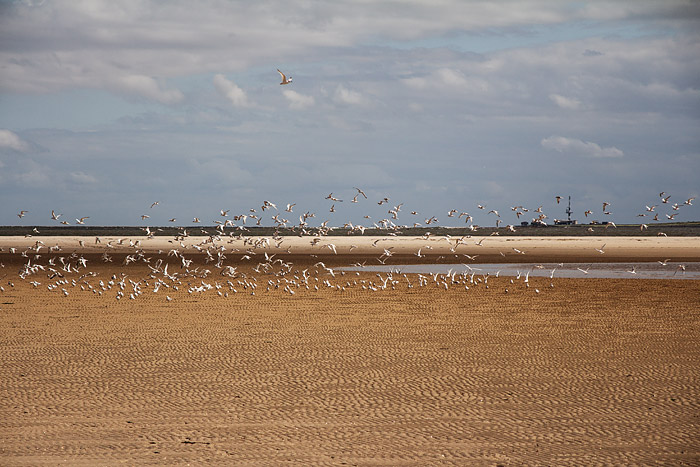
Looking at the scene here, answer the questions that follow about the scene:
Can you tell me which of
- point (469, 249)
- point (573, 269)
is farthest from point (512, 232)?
point (573, 269)

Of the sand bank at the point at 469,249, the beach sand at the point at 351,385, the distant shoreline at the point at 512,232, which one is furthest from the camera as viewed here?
the distant shoreline at the point at 512,232

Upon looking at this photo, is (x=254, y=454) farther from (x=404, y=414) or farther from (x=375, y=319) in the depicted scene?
(x=375, y=319)

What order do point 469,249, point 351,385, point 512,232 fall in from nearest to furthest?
point 351,385 < point 469,249 < point 512,232

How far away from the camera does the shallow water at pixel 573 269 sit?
35.7 m

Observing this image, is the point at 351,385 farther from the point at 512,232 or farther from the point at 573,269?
the point at 512,232

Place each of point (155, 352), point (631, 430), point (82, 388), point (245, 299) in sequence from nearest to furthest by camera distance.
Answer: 1. point (631, 430)
2. point (82, 388)
3. point (155, 352)
4. point (245, 299)

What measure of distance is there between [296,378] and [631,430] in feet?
17.5

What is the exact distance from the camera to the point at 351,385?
11938 millimetres

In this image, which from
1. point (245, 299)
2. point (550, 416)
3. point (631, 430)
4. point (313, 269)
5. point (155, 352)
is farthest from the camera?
point (313, 269)

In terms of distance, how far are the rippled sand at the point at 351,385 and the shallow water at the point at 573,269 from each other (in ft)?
44.2

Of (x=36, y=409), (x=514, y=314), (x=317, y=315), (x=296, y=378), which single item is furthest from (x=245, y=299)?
(x=36, y=409)

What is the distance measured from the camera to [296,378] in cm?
1250

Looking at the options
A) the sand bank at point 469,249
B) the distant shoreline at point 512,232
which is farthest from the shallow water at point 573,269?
the distant shoreline at point 512,232

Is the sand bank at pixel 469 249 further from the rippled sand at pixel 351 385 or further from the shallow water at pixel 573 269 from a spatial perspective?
the rippled sand at pixel 351 385
